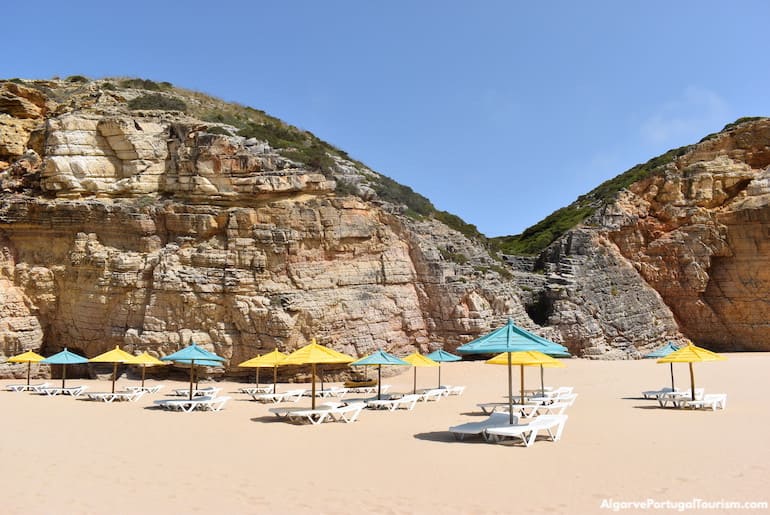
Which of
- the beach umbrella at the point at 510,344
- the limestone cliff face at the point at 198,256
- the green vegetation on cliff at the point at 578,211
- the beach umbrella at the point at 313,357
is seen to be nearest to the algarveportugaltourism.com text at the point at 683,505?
the beach umbrella at the point at 510,344

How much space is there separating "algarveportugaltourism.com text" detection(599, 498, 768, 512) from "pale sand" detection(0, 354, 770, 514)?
6.6 inches

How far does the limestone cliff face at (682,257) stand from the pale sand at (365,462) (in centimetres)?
1727

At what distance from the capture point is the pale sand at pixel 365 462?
22.8ft

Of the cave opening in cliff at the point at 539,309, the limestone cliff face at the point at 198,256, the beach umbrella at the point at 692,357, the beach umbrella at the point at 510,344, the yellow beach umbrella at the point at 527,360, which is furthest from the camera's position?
the cave opening in cliff at the point at 539,309

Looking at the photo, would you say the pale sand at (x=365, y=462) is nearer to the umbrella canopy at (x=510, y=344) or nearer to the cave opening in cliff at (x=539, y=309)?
the umbrella canopy at (x=510, y=344)

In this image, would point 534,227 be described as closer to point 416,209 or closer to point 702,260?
point 702,260

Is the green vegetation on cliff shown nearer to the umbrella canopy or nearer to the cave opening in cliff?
the cave opening in cliff

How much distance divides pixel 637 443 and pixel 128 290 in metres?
22.7

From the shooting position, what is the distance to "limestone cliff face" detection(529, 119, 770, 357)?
3216cm

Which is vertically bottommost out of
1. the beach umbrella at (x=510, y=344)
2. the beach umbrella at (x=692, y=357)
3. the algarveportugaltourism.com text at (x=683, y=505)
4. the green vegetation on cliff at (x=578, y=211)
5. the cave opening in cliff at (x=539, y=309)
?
the algarveportugaltourism.com text at (x=683, y=505)

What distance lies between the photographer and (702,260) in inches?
1335

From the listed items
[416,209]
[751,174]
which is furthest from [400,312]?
[751,174]

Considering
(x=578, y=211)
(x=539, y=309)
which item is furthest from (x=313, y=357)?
(x=578, y=211)

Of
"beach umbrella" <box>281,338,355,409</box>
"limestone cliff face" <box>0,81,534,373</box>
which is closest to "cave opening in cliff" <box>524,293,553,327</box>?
"limestone cliff face" <box>0,81,534,373</box>
